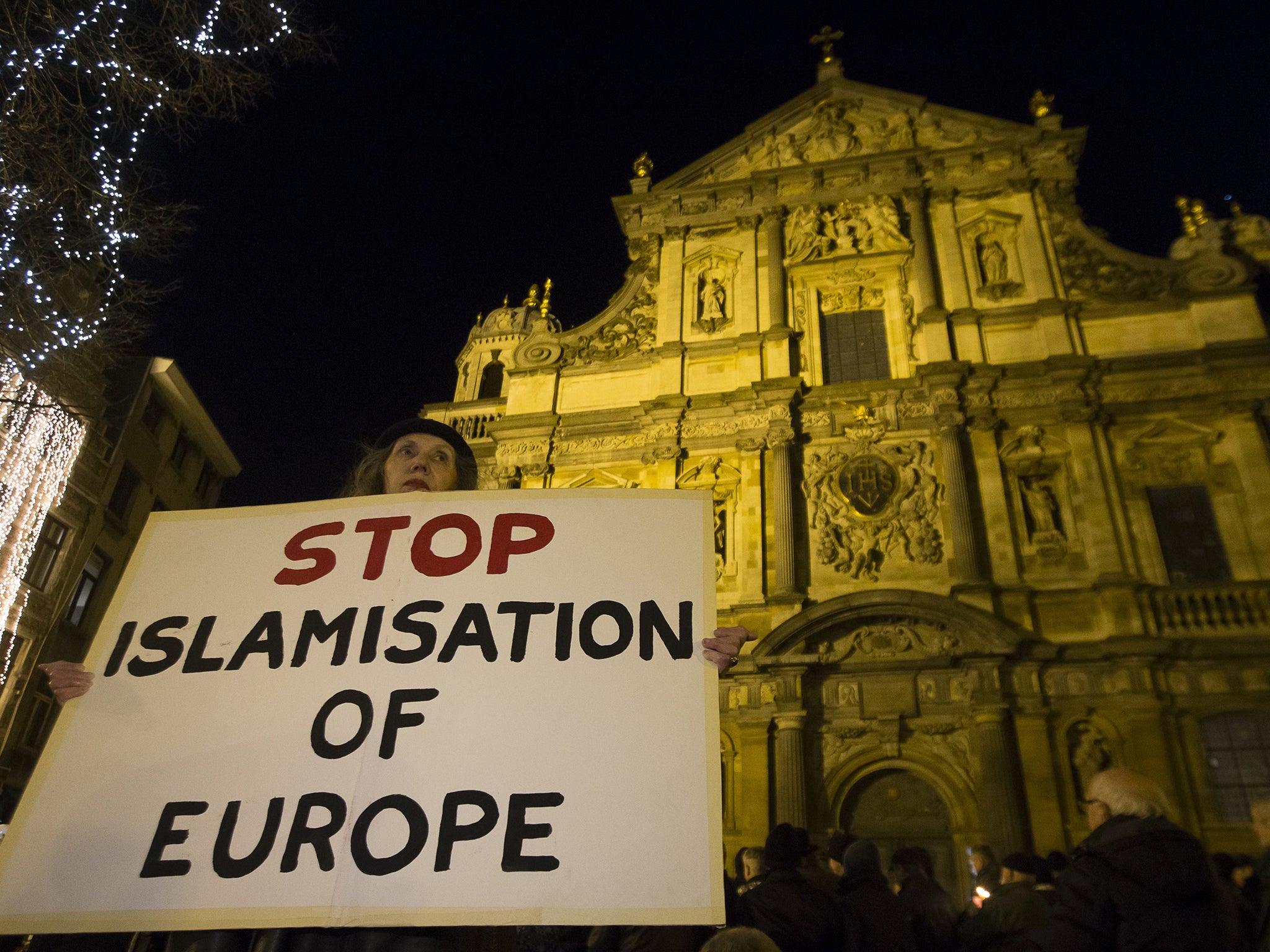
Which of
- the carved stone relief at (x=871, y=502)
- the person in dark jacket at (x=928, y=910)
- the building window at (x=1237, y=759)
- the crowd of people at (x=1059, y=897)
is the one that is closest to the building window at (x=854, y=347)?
the carved stone relief at (x=871, y=502)

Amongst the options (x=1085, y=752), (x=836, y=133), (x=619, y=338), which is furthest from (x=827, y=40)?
(x=1085, y=752)

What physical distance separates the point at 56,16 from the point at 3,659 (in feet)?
60.7

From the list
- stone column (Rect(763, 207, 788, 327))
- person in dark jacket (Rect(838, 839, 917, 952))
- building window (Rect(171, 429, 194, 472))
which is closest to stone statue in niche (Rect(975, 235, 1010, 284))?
stone column (Rect(763, 207, 788, 327))

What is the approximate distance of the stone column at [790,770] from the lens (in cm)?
1283

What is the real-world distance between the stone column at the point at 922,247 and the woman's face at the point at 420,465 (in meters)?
15.8

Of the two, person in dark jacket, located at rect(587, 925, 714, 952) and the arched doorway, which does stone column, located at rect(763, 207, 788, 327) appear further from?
person in dark jacket, located at rect(587, 925, 714, 952)

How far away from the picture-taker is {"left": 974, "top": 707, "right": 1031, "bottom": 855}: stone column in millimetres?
11883

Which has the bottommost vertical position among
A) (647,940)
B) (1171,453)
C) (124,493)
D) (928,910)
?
(647,940)

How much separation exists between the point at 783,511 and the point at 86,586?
19.7 meters

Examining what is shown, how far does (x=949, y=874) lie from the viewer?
1238 cm

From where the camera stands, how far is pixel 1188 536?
1441 cm

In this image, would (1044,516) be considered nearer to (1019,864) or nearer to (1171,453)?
(1171,453)

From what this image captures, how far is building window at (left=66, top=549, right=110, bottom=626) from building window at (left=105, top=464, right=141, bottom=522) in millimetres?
1402

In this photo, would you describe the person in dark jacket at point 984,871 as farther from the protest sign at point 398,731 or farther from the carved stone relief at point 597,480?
the carved stone relief at point 597,480
